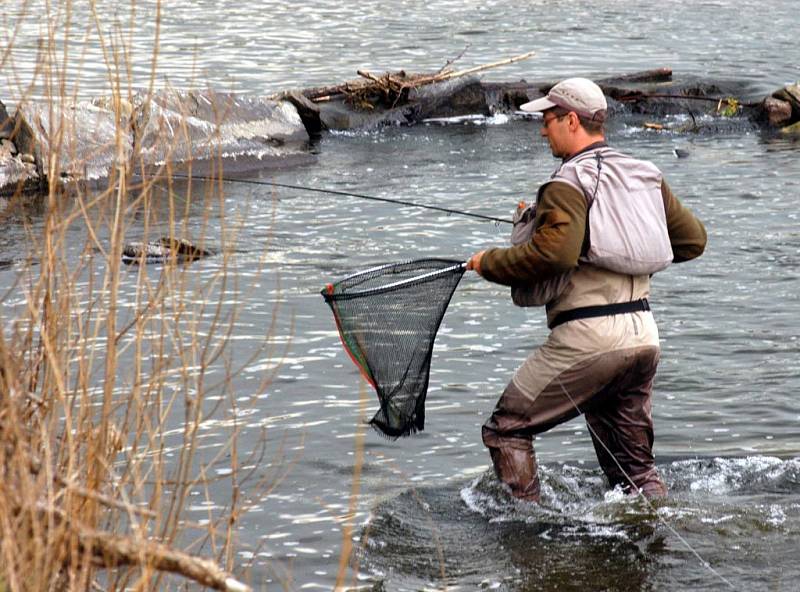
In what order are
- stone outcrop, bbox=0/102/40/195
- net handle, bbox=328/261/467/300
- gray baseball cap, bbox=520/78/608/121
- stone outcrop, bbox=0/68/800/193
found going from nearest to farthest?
gray baseball cap, bbox=520/78/608/121, net handle, bbox=328/261/467/300, stone outcrop, bbox=0/102/40/195, stone outcrop, bbox=0/68/800/193

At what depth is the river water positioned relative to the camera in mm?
6070

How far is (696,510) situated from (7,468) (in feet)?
12.6

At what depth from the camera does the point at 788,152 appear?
18016 mm

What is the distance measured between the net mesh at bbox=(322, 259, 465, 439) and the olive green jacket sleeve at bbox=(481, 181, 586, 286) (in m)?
0.53

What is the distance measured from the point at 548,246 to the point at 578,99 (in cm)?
66

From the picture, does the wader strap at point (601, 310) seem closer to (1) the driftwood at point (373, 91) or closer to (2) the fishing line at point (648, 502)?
(2) the fishing line at point (648, 502)

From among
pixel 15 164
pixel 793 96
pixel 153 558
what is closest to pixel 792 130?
pixel 793 96

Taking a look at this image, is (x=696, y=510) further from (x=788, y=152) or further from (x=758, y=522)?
(x=788, y=152)

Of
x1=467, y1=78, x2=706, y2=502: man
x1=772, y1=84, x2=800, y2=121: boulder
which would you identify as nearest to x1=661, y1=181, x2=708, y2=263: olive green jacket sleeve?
x1=467, y1=78, x2=706, y2=502: man

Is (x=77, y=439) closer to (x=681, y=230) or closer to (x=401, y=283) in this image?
(x=401, y=283)

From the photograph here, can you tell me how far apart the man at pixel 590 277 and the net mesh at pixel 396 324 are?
43 cm

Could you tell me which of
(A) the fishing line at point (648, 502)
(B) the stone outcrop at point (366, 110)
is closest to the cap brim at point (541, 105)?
(A) the fishing line at point (648, 502)

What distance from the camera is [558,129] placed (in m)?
5.77

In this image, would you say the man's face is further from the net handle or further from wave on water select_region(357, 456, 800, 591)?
wave on water select_region(357, 456, 800, 591)
